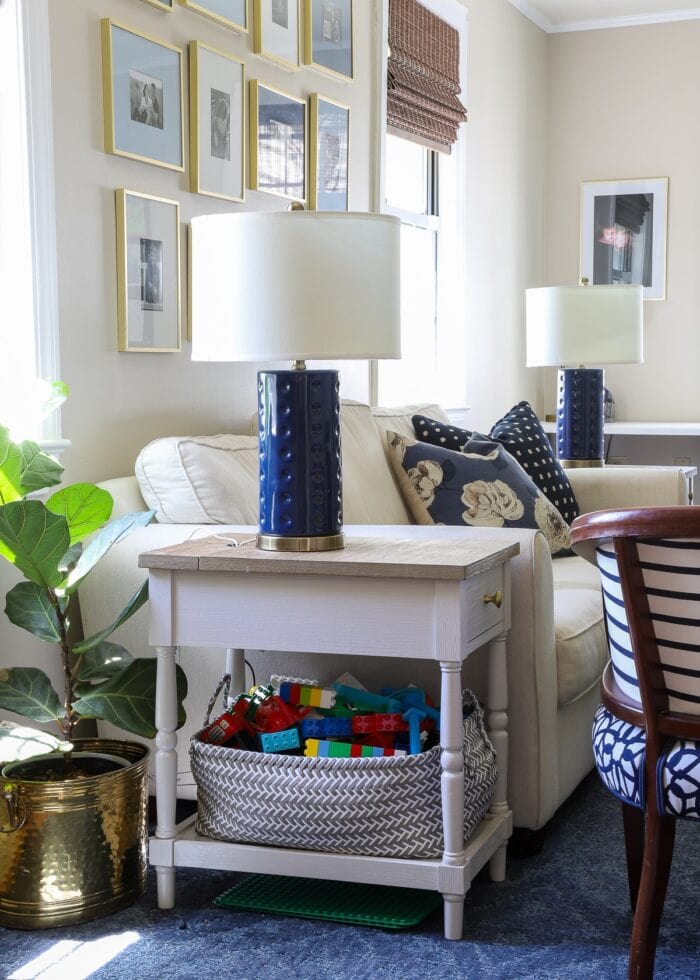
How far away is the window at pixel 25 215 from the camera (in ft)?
7.74

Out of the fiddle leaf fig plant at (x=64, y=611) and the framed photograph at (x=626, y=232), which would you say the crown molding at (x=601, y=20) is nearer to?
the framed photograph at (x=626, y=232)

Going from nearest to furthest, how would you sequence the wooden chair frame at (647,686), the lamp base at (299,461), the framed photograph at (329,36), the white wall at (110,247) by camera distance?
the wooden chair frame at (647,686)
the lamp base at (299,461)
the white wall at (110,247)
the framed photograph at (329,36)

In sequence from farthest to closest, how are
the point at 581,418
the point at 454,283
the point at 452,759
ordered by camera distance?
1. the point at 454,283
2. the point at 581,418
3. the point at 452,759

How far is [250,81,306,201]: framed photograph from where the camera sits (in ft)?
10.6

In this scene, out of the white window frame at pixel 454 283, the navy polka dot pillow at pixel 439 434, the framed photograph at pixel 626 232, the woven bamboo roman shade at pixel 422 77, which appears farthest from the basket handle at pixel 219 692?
the framed photograph at pixel 626 232

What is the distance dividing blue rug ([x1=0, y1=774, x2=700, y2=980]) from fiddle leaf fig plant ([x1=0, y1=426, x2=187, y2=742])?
12.9 inches

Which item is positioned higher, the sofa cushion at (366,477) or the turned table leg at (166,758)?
the sofa cushion at (366,477)

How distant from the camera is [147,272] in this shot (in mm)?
2779

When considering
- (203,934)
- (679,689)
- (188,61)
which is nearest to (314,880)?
(203,934)

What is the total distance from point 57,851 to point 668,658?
1073 millimetres

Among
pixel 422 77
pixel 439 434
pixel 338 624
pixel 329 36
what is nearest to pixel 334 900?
pixel 338 624

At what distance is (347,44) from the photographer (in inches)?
147

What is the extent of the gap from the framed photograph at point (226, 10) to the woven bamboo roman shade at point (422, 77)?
109 cm

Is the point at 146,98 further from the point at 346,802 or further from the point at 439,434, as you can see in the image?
the point at 346,802
